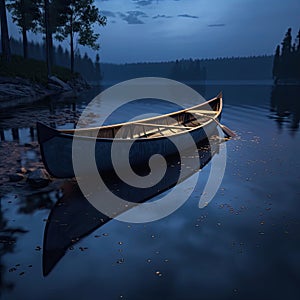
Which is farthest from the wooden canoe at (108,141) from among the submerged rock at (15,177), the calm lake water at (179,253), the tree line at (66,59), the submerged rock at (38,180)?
the tree line at (66,59)

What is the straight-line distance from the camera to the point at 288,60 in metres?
94.4

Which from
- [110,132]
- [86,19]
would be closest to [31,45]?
[86,19]

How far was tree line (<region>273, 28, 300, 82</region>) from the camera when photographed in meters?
93.2

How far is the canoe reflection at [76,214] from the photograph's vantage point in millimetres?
5568

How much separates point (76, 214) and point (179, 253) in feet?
10.0

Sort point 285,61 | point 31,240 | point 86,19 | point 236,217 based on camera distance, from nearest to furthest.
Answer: point 31,240, point 236,217, point 86,19, point 285,61

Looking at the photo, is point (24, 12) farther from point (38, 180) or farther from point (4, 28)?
point (38, 180)

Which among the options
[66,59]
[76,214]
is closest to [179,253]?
A: [76,214]

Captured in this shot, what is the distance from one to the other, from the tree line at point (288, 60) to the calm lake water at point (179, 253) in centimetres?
10246

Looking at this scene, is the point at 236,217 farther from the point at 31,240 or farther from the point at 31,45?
the point at 31,45

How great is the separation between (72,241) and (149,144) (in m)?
5.01

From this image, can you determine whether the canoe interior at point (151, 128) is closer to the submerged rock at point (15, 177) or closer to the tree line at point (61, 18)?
the submerged rock at point (15, 177)

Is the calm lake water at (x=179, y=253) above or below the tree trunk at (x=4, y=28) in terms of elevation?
below

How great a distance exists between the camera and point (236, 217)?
6.89 meters
